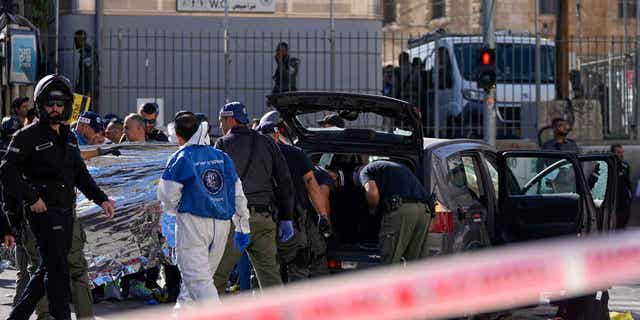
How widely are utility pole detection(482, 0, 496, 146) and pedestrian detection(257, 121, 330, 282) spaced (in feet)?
31.6

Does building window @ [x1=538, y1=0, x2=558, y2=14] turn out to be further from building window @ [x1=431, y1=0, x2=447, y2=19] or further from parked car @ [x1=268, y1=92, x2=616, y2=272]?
parked car @ [x1=268, y1=92, x2=616, y2=272]

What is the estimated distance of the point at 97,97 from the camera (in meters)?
18.9

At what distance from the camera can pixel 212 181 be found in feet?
26.3

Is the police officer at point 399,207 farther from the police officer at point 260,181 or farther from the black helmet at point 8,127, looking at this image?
the black helmet at point 8,127

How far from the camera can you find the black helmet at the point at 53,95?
8008mm

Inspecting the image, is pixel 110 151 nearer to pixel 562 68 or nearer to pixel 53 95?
pixel 53 95

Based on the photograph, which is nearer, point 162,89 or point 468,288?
point 468,288

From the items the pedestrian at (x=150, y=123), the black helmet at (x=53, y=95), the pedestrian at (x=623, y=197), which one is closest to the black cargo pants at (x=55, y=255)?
the black helmet at (x=53, y=95)

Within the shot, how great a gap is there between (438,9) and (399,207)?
38520 millimetres

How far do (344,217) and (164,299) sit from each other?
2026 millimetres

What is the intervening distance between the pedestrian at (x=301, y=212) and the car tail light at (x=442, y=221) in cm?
75

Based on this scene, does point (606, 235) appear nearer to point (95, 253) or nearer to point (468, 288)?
point (95, 253)

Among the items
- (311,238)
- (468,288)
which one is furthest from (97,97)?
(468,288)

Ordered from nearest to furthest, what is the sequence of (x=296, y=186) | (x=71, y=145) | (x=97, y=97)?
(x=71, y=145) < (x=296, y=186) < (x=97, y=97)
